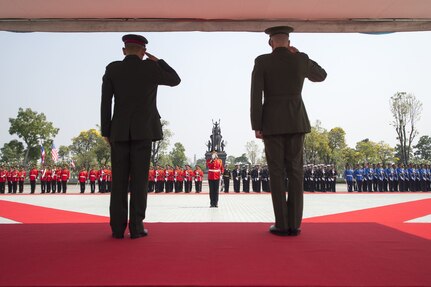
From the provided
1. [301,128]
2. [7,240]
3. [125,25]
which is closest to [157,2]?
[125,25]

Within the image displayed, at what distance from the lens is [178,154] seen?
90.7 meters

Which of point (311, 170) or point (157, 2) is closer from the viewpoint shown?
point (157, 2)

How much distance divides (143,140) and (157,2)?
6.05 feet

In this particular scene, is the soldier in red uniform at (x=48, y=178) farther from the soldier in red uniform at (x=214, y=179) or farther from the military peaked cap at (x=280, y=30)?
the military peaked cap at (x=280, y=30)

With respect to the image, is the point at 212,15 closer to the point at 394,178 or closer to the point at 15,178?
the point at 394,178

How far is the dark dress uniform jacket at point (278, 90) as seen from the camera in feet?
11.6

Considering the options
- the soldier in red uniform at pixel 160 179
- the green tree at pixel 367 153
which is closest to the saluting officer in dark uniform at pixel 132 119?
the soldier in red uniform at pixel 160 179

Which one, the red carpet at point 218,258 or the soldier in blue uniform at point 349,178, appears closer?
the red carpet at point 218,258

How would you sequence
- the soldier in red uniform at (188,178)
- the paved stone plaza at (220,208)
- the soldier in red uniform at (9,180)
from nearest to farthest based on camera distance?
1. the paved stone plaza at (220,208)
2. the soldier in red uniform at (188,178)
3. the soldier in red uniform at (9,180)

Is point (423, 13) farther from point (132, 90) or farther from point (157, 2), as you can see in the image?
point (132, 90)

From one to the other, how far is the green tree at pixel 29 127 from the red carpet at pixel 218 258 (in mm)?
49888

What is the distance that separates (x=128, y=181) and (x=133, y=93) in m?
0.83

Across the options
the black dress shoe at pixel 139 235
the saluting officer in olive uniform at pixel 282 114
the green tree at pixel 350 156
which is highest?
the green tree at pixel 350 156

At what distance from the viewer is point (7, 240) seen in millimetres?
3129
